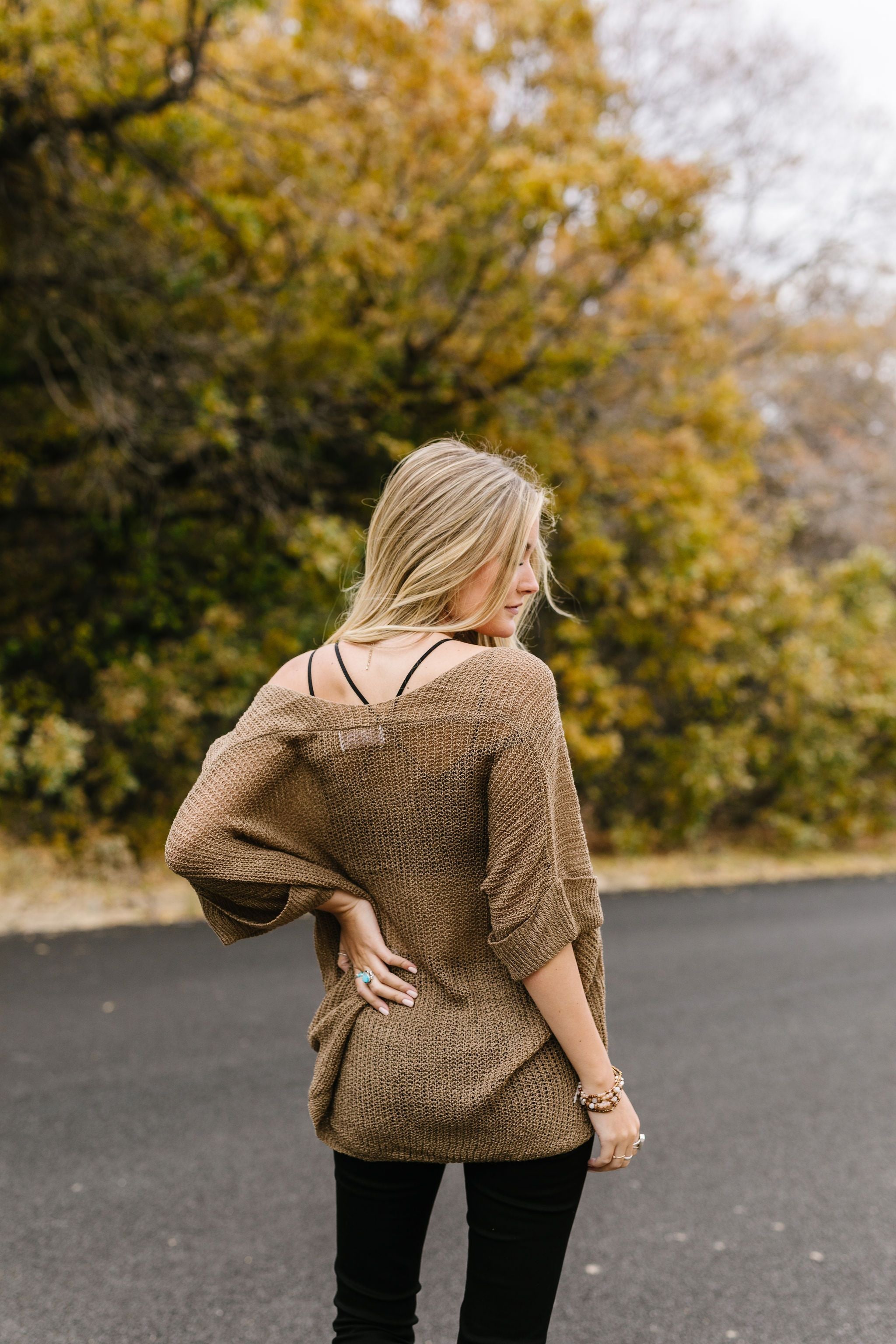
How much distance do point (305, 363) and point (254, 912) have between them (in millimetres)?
7787

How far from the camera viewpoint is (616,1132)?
1.54 m

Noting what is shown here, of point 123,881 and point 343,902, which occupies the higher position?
point 343,902

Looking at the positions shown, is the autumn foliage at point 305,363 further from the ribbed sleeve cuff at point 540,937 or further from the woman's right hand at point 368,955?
the ribbed sleeve cuff at point 540,937

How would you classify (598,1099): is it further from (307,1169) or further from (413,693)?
(307,1169)

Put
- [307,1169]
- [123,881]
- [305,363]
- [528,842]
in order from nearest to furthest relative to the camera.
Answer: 1. [528,842]
2. [307,1169]
3. [123,881]
4. [305,363]

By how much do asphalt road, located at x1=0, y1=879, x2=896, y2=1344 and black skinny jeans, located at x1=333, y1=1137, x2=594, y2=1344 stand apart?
1135 mm

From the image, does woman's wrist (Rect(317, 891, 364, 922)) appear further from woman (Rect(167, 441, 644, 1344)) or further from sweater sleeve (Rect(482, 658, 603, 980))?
sweater sleeve (Rect(482, 658, 603, 980))

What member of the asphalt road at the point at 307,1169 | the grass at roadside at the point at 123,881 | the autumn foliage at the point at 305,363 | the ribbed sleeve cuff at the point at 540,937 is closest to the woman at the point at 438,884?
the ribbed sleeve cuff at the point at 540,937

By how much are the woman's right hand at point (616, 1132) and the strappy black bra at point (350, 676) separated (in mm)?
651

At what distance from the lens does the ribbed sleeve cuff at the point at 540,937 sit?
4.78ft

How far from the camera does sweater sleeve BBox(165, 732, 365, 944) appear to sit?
157 cm

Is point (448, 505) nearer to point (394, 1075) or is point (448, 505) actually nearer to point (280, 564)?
point (394, 1075)

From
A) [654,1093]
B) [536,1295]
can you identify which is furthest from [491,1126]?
[654,1093]

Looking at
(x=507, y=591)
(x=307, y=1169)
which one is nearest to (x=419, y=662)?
(x=507, y=591)
